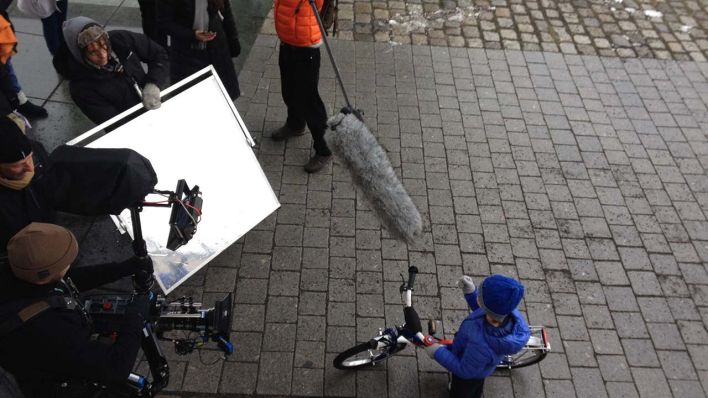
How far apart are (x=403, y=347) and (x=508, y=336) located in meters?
0.99

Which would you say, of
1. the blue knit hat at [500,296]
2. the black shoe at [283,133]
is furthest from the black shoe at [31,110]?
the blue knit hat at [500,296]

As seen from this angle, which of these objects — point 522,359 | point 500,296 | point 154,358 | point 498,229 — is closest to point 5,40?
point 154,358

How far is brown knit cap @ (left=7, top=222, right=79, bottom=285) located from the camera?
2.59 meters

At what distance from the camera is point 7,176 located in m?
3.14

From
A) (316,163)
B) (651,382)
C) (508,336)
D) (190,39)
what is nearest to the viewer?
(508,336)

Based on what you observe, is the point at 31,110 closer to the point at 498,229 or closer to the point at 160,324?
the point at 160,324

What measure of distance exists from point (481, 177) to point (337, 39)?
3.03 metres

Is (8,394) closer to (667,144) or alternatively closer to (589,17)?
(667,144)

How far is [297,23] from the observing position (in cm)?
476

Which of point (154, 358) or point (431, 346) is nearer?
point (154, 358)

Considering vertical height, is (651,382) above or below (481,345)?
below

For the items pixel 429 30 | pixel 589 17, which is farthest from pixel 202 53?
pixel 589 17

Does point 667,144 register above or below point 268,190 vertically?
below

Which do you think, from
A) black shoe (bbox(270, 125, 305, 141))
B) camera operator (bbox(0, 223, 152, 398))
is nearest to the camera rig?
camera operator (bbox(0, 223, 152, 398))
